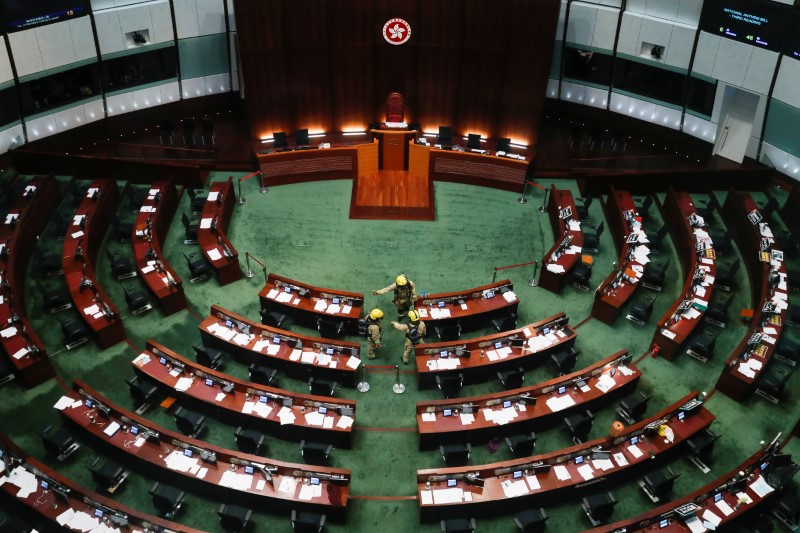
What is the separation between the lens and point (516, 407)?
36.5 ft

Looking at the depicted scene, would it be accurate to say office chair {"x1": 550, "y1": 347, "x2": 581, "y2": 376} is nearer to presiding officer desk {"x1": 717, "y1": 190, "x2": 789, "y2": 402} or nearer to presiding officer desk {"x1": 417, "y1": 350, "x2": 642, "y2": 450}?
presiding officer desk {"x1": 417, "y1": 350, "x2": 642, "y2": 450}

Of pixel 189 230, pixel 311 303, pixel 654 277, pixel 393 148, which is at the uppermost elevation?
pixel 393 148

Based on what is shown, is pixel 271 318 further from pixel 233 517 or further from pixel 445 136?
pixel 445 136

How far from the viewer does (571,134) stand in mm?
18938

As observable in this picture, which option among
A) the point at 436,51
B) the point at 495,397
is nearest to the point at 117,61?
the point at 436,51

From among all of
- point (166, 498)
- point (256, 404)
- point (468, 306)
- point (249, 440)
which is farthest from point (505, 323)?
point (166, 498)

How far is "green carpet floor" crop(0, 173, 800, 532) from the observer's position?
10672mm

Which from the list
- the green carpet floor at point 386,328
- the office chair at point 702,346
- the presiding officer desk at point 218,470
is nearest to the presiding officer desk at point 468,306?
the green carpet floor at point 386,328

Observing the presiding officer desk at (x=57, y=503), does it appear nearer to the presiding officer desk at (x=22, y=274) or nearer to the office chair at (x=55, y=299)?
the presiding officer desk at (x=22, y=274)

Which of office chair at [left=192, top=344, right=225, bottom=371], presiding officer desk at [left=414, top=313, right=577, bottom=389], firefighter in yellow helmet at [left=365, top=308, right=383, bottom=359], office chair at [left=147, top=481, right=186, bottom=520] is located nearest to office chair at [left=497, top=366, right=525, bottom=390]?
presiding officer desk at [left=414, top=313, right=577, bottom=389]

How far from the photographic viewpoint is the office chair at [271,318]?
43.0ft

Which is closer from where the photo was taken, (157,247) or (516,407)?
(516,407)

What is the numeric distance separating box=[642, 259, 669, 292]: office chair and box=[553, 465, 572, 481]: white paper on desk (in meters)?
5.69

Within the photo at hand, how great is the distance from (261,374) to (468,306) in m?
4.18
